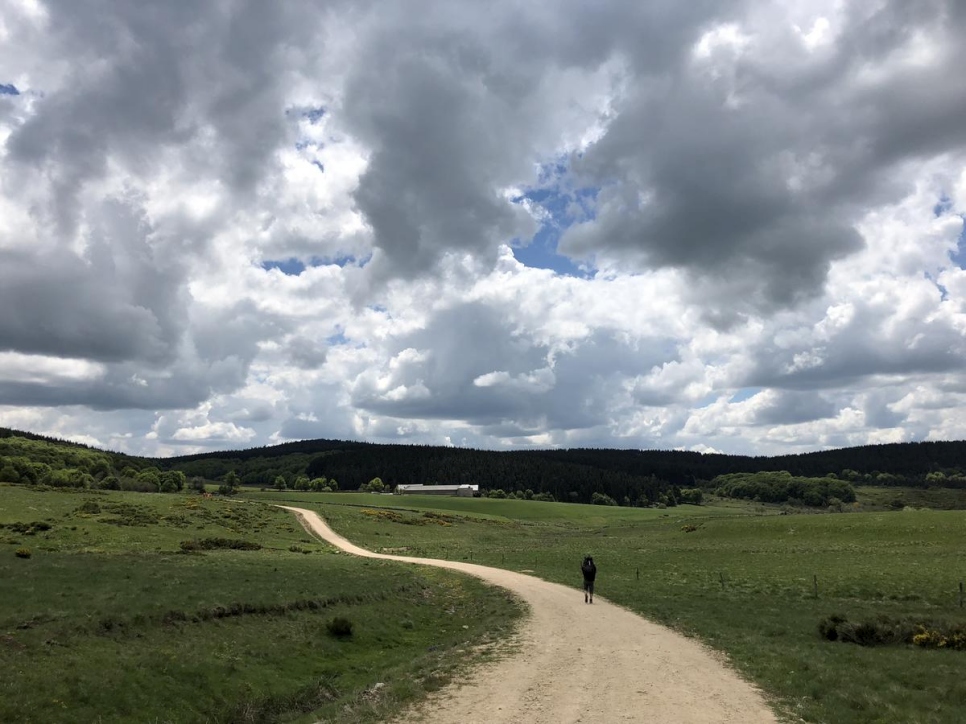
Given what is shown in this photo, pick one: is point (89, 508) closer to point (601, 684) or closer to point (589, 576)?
point (589, 576)

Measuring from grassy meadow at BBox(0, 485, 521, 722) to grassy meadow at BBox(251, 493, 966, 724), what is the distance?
8949 millimetres

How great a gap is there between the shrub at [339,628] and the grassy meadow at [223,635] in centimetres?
27

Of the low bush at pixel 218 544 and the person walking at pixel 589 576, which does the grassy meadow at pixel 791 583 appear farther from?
the low bush at pixel 218 544

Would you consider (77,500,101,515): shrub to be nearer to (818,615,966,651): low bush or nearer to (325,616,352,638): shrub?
(325,616,352,638): shrub

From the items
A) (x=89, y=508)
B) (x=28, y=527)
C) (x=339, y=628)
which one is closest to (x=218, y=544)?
(x=28, y=527)

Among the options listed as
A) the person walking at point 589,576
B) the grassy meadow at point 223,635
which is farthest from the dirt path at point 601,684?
the person walking at point 589,576

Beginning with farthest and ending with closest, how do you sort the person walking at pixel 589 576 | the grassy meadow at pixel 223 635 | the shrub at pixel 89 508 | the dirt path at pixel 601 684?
the shrub at pixel 89 508
the person walking at pixel 589 576
the grassy meadow at pixel 223 635
the dirt path at pixel 601 684

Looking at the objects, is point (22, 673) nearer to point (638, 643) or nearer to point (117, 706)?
point (117, 706)

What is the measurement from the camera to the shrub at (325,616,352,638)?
25.0 meters

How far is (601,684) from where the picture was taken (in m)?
15.3

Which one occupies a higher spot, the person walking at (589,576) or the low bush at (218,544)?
the person walking at (589,576)

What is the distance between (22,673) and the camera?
16.7 meters

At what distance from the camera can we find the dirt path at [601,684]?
13.1m

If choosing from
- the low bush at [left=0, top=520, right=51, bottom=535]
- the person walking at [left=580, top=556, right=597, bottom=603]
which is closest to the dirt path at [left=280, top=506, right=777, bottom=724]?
the person walking at [left=580, top=556, right=597, bottom=603]
